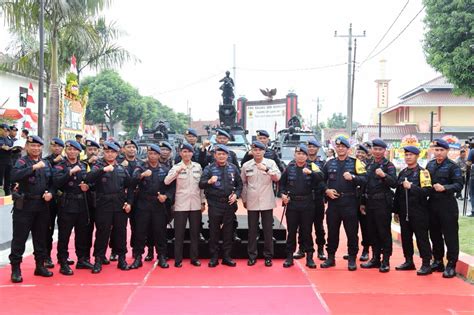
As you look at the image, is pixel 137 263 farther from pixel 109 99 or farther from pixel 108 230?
pixel 109 99

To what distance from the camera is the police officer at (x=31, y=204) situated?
267 inches

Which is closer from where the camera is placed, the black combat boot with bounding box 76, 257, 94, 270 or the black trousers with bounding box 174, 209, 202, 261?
the black combat boot with bounding box 76, 257, 94, 270

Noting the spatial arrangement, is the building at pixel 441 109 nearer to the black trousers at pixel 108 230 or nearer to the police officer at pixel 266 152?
the police officer at pixel 266 152

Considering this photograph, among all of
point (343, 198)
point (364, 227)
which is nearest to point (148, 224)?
point (343, 198)

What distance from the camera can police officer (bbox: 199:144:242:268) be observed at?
7.74 m

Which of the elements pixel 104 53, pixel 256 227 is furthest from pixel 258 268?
pixel 104 53

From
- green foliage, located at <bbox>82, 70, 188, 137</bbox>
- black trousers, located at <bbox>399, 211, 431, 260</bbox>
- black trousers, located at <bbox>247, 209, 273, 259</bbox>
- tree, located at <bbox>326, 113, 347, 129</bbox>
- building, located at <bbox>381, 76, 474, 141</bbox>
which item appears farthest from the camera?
tree, located at <bbox>326, 113, 347, 129</bbox>

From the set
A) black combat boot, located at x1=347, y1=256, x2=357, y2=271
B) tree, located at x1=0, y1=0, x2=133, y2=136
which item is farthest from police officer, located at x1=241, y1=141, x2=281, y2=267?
tree, located at x1=0, y1=0, x2=133, y2=136

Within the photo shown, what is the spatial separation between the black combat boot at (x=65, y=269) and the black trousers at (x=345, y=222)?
3.54m

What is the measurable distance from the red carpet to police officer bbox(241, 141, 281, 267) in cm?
32

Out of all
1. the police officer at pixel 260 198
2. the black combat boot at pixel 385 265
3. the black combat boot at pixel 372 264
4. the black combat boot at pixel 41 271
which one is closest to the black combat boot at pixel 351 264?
the black combat boot at pixel 372 264

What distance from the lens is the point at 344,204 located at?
7547 mm

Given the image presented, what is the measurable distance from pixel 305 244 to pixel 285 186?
868 millimetres

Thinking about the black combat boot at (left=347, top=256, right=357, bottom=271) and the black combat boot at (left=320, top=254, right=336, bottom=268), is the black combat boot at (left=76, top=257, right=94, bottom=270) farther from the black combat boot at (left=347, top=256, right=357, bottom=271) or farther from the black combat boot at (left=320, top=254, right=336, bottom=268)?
the black combat boot at (left=347, top=256, right=357, bottom=271)
